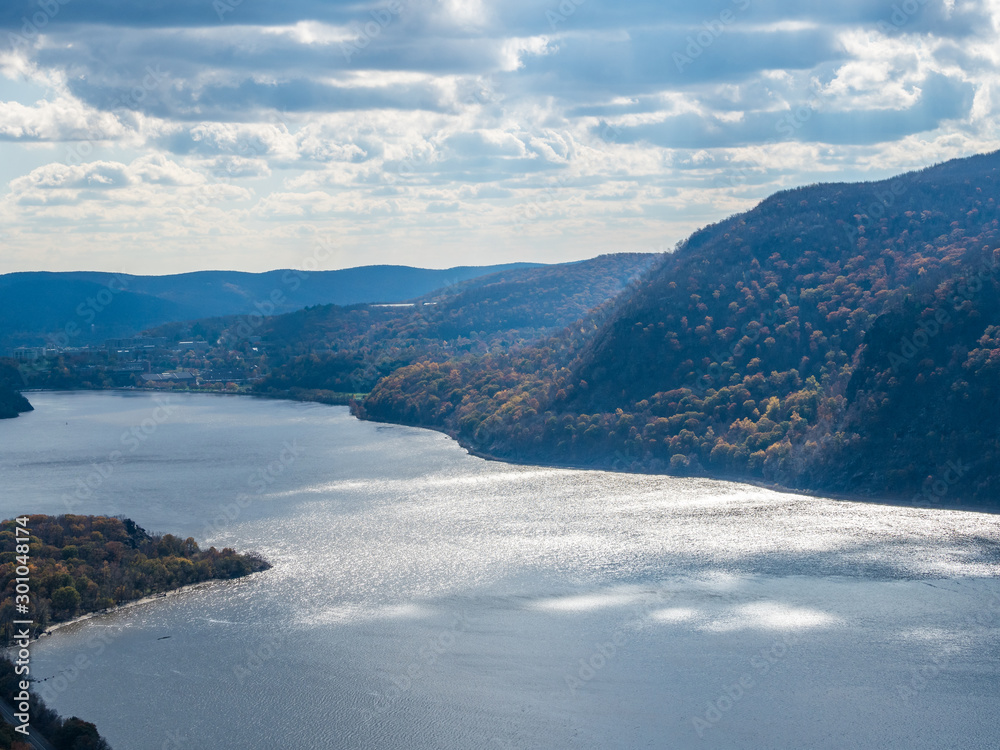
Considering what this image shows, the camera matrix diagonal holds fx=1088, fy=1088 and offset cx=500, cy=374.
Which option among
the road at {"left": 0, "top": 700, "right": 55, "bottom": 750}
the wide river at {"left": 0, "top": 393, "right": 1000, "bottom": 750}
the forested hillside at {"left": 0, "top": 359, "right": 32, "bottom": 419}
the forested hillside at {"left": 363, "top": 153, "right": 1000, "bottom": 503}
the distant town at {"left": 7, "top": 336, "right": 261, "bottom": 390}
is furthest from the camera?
the distant town at {"left": 7, "top": 336, "right": 261, "bottom": 390}

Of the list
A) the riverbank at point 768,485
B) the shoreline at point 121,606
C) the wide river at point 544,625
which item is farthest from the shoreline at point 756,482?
the shoreline at point 121,606

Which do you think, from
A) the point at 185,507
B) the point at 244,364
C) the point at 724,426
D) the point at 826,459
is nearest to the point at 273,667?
the point at 185,507

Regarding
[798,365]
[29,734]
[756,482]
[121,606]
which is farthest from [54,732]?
[798,365]

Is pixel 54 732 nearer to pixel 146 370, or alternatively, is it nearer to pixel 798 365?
pixel 798 365

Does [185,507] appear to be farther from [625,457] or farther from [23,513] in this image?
[625,457]

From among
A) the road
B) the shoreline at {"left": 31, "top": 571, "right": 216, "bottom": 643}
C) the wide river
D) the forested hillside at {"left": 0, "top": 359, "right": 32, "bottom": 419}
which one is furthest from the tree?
the forested hillside at {"left": 0, "top": 359, "right": 32, "bottom": 419}

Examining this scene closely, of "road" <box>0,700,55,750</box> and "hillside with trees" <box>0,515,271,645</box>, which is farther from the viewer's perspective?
"hillside with trees" <box>0,515,271,645</box>

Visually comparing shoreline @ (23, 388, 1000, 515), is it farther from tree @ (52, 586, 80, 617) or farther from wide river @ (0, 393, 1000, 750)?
tree @ (52, 586, 80, 617)
